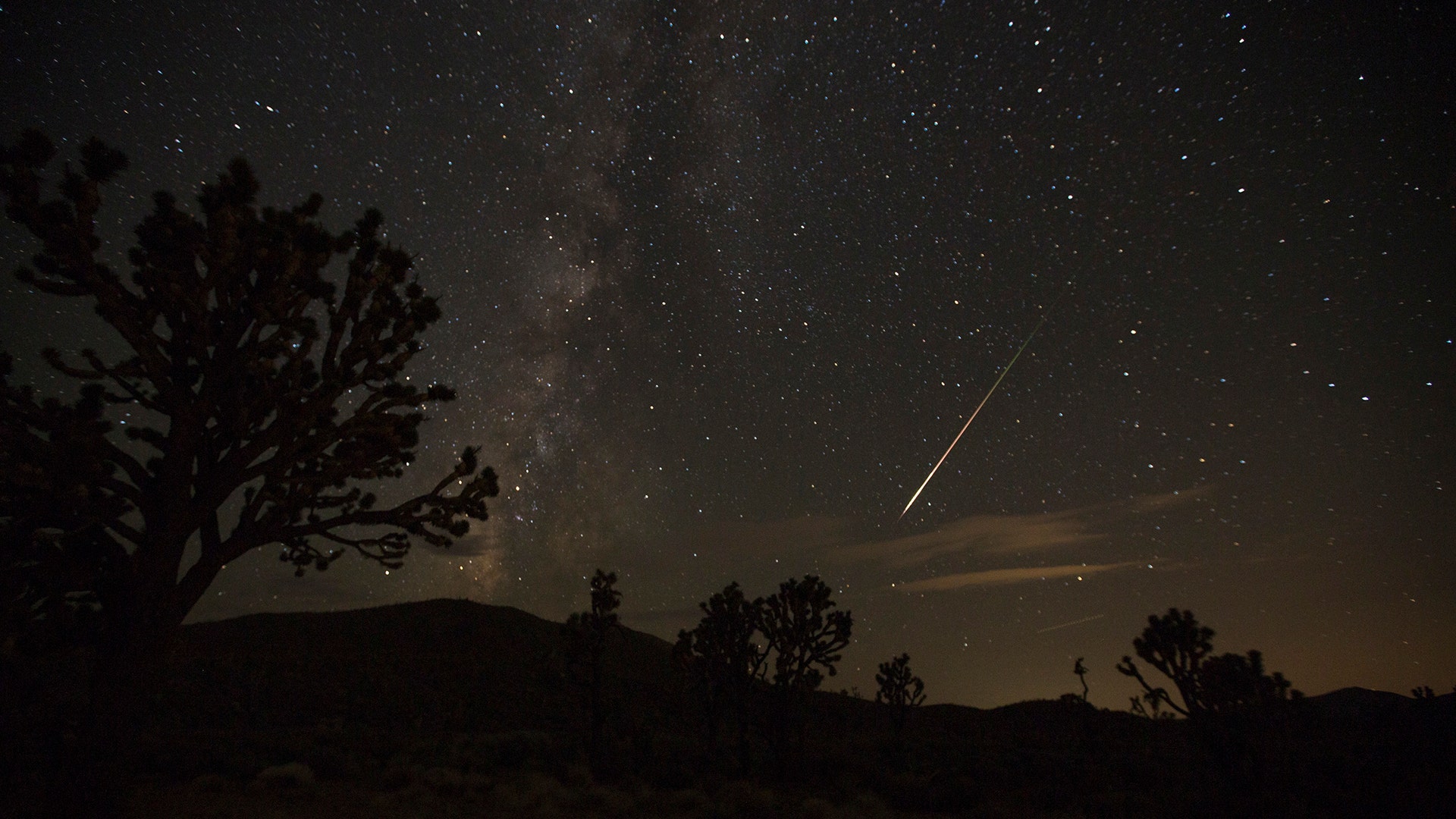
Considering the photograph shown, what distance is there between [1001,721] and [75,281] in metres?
57.7

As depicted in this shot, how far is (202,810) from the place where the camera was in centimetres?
987

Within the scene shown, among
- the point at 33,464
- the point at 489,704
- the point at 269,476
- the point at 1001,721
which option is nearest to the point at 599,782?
the point at 269,476

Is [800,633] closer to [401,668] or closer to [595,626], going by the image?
[595,626]

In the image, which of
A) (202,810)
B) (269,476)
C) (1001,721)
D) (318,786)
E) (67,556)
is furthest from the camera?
(1001,721)

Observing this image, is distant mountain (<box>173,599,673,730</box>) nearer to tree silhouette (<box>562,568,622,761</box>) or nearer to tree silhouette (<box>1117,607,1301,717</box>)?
tree silhouette (<box>562,568,622,761</box>)

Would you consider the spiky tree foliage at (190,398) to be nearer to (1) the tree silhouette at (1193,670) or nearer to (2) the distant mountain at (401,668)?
(2) the distant mountain at (401,668)

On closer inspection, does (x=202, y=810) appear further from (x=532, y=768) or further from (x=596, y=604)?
(x=596, y=604)

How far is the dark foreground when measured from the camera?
1203cm

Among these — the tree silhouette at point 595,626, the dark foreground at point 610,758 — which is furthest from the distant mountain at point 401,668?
the tree silhouette at point 595,626

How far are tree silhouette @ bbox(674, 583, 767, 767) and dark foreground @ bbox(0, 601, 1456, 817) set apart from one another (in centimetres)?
127

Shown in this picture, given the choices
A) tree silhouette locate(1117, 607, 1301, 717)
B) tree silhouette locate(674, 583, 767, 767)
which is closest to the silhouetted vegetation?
tree silhouette locate(674, 583, 767, 767)

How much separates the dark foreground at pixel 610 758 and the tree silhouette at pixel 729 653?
1.27 meters

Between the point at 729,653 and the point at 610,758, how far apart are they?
482cm

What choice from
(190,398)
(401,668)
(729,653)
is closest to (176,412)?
(190,398)
